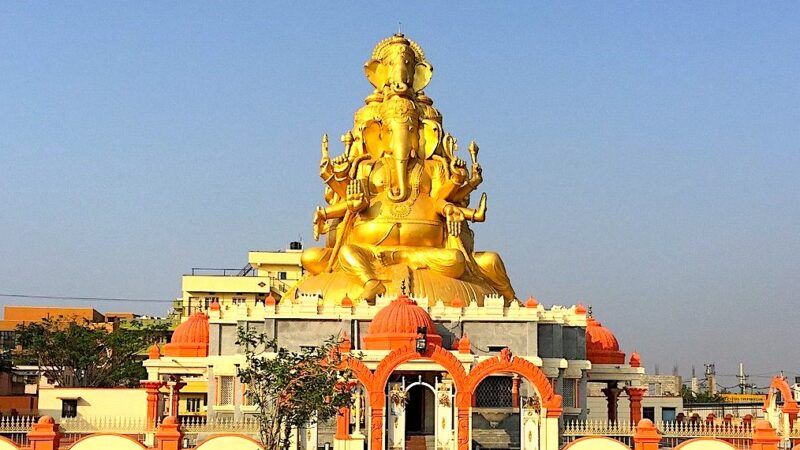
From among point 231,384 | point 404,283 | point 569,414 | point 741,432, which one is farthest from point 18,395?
point 741,432

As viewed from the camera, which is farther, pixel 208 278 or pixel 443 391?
pixel 208 278

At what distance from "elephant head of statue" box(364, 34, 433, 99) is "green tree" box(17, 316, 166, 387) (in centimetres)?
1966

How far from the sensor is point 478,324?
34031 millimetres

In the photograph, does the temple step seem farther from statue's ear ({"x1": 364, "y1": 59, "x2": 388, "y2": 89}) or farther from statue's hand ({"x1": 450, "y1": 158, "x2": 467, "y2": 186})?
statue's ear ({"x1": 364, "y1": 59, "x2": 388, "y2": 89})

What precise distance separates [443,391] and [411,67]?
51.1 ft

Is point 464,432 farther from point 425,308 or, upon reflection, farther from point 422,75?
point 422,75

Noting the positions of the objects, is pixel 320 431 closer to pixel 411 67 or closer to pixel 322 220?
pixel 322 220

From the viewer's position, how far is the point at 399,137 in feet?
126

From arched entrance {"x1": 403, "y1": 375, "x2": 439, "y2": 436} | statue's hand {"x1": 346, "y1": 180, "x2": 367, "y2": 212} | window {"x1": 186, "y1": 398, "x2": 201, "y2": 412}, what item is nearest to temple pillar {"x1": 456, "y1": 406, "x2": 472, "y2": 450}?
arched entrance {"x1": 403, "y1": 375, "x2": 439, "y2": 436}

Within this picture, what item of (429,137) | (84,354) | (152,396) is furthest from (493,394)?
(84,354)

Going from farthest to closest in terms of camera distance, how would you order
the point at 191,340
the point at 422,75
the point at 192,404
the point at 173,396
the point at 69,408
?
the point at 192,404 < the point at 422,75 < the point at 69,408 < the point at 191,340 < the point at 173,396

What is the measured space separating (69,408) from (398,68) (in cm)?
1659

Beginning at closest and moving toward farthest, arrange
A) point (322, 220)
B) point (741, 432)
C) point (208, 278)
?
1. point (741, 432)
2. point (322, 220)
3. point (208, 278)

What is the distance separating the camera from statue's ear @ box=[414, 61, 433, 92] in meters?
41.2
